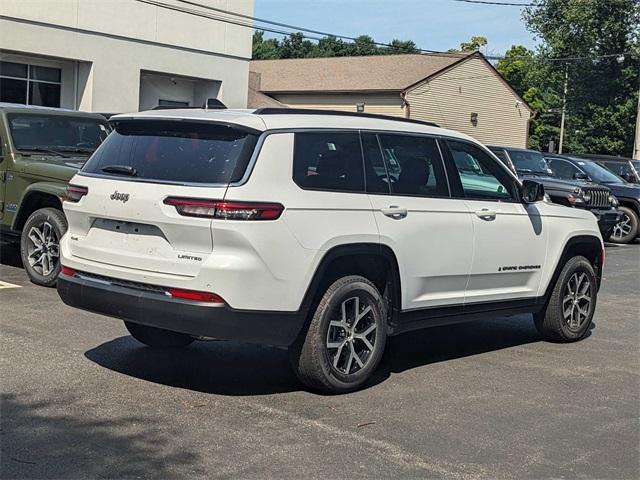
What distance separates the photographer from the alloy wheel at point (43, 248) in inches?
364

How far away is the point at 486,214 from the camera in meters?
7.03

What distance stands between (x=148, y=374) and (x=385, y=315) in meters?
1.74

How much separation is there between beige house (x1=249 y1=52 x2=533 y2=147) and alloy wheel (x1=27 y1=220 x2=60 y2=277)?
34.0 m

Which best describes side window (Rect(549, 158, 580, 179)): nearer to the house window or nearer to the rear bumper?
the rear bumper

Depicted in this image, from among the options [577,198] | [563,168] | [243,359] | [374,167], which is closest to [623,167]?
[563,168]

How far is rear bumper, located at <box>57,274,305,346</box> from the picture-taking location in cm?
538

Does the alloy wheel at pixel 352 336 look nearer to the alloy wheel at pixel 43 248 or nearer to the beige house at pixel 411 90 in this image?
the alloy wheel at pixel 43 248

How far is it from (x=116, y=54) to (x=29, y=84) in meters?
2.91

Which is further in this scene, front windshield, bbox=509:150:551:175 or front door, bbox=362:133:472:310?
front windshield, bbox=509:150:551:175

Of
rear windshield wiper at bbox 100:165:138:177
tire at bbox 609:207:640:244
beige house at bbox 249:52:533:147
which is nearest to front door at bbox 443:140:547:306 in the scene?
rear windshield wiper at bbox 100:165:138:177

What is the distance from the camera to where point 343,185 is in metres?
6.02

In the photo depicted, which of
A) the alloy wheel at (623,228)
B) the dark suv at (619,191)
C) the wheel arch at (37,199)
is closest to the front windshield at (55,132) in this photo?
the wheel arch at (37,199)

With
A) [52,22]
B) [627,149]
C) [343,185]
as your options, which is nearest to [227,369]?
[343,185]

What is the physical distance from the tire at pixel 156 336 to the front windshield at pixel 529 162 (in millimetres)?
12648
